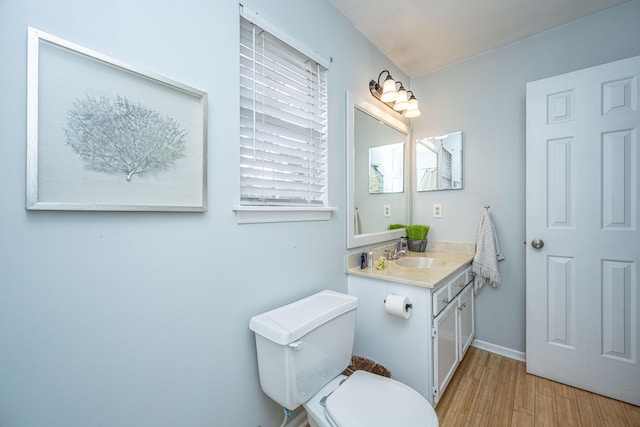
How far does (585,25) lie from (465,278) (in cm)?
194

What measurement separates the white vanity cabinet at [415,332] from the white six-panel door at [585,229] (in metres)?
0.62

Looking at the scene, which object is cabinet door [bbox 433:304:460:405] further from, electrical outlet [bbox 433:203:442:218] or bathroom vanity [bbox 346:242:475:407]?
electrical outlet [bbox 433:203:442:218]

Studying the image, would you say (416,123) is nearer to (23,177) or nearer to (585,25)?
(585,25)

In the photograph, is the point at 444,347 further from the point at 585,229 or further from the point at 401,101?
the point at 401,101

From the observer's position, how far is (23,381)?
2.19 ft

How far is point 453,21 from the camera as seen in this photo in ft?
5.87

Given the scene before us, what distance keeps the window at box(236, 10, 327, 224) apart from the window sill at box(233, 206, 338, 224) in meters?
0.02

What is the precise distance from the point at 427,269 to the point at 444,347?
1.54 ft

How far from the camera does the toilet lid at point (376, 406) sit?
0.95 meters

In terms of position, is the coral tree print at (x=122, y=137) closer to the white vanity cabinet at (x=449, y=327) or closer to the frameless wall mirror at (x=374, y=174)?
the frameless wall mirror at (x=374, y=174)

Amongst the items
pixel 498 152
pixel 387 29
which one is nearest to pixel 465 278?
pixel 498 152

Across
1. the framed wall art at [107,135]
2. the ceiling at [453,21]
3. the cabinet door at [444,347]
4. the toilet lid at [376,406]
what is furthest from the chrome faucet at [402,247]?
the framed wall art at [107,135]

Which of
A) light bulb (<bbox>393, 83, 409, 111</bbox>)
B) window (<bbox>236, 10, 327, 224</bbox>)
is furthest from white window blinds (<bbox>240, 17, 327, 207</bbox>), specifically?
light bulb (<bbox>393, 83, 409, 111</bbox>)

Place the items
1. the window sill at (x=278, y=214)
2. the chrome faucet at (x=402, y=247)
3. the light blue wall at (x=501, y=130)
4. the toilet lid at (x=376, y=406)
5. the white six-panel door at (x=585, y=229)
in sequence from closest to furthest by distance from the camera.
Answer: the toilet lid at (x=376, y=406) → the window sill at (x=278, y=214) → the white six-panel door at (x=585, y=229) → the light blue wall at (x=501, y=130) → the chrome faucet at (x=402, y=247)
